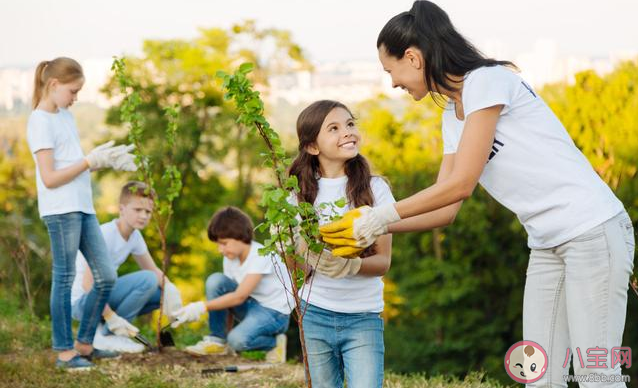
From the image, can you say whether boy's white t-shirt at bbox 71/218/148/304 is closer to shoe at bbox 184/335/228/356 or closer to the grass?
the grass

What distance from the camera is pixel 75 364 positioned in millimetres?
4551

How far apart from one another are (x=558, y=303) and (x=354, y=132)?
1038 mm

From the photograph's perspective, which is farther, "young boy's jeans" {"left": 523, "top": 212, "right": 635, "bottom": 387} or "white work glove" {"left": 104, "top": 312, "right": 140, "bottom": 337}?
"white work glove" {"left": 104, "top": 312, "right": 140, "bottom": 337}

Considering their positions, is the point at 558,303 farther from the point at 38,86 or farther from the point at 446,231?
the point at 446,231

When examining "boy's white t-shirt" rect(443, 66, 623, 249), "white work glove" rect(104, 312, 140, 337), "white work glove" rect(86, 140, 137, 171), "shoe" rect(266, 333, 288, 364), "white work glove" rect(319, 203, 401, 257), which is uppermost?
"white work glove" rect(86, 140, 137, 171)

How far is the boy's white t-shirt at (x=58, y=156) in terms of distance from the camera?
4.36m

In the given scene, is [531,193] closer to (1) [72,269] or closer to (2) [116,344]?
(1) [72,269]

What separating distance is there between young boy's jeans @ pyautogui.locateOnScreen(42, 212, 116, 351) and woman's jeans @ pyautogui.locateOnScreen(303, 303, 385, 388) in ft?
6.75

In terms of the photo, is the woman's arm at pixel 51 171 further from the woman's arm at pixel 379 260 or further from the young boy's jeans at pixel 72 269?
the woman's arm at pixel 379 260

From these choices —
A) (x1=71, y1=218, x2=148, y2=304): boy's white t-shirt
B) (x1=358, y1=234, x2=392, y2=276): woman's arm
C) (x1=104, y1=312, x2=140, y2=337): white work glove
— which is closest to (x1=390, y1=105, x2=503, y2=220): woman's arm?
(x1=358, y1=234, x2=392, y2=276): woman's arm

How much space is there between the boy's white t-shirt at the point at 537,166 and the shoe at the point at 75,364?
308 centimetres

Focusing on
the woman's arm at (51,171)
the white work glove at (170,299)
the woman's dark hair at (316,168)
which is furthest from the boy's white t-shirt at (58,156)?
the woman's dark hair at (316,168)

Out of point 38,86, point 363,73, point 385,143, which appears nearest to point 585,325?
point 38,86

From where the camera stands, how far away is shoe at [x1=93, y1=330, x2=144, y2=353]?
5027 mm
